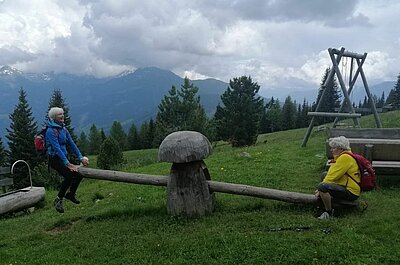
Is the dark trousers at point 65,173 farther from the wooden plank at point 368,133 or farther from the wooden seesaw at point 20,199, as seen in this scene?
the wooden plank at point 368,133

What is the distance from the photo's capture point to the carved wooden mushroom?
24.3 ft

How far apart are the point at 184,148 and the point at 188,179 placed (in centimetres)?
65

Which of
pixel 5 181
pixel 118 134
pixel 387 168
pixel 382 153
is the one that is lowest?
pixel 118 134

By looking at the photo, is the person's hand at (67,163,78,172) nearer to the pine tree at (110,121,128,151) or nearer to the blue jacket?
the blue jacket

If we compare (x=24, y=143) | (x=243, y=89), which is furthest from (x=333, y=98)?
(x=24, y=143)

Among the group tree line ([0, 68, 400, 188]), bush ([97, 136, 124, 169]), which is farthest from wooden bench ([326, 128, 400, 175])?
tree line ([0, 68, 400, 188])

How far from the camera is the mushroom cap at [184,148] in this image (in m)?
7.27

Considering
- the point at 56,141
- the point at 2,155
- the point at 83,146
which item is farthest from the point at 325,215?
the point at 83,146

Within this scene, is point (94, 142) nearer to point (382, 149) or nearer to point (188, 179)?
point (382, 149)

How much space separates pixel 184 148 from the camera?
7305 mm

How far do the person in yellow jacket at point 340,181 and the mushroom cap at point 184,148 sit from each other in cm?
233

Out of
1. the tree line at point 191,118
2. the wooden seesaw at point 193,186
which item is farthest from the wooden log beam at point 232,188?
the tree line at point 191,118

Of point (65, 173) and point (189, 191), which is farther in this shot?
Result: point (65, 173)

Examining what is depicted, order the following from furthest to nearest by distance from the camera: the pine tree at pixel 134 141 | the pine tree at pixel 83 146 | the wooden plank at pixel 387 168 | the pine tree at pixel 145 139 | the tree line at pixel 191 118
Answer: the pine tree at pixel 134 141
the pine tree at pixel 145 139
the pine tree at pixel 83 146
the tree line at pixel 191 118
the wooden plank at pixel 387 168
